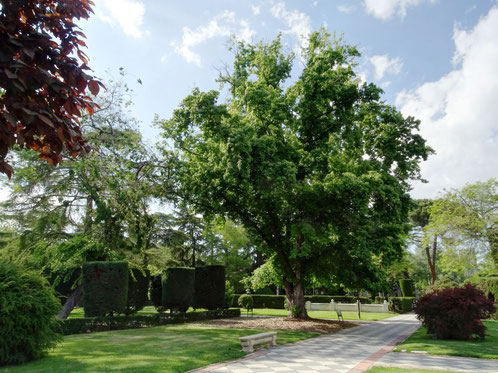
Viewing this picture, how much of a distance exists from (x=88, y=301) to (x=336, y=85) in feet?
50.8

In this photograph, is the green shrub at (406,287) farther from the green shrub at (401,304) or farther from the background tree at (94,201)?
the background tree at (94,201)

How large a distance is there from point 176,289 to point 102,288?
5872mm

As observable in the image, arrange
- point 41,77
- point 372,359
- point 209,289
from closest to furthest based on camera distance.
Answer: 1. point 41,77
2. point 372,359
3. point 209,289

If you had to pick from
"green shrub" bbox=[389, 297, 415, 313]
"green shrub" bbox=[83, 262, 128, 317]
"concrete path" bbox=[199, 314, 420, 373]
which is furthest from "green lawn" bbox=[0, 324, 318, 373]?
"green shrub" bbox=[389, 297, 415, 313]

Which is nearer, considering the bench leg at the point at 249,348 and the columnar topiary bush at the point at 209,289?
the bench leg at the point at 249,348

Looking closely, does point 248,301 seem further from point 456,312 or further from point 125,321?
point 456,312

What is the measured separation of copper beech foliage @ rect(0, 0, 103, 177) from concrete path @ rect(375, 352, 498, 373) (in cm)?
856

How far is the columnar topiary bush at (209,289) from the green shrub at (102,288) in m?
7.26

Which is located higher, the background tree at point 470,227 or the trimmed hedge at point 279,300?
the background tree at point 470,227

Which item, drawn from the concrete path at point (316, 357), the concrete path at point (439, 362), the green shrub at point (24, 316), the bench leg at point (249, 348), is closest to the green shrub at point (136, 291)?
the green shrub at point (24, 316)

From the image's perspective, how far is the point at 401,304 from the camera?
32969 millimetres

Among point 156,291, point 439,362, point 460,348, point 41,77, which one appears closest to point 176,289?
point 156,291

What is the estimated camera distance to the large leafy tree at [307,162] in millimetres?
15164

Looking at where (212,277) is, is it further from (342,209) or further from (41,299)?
(41,299)
